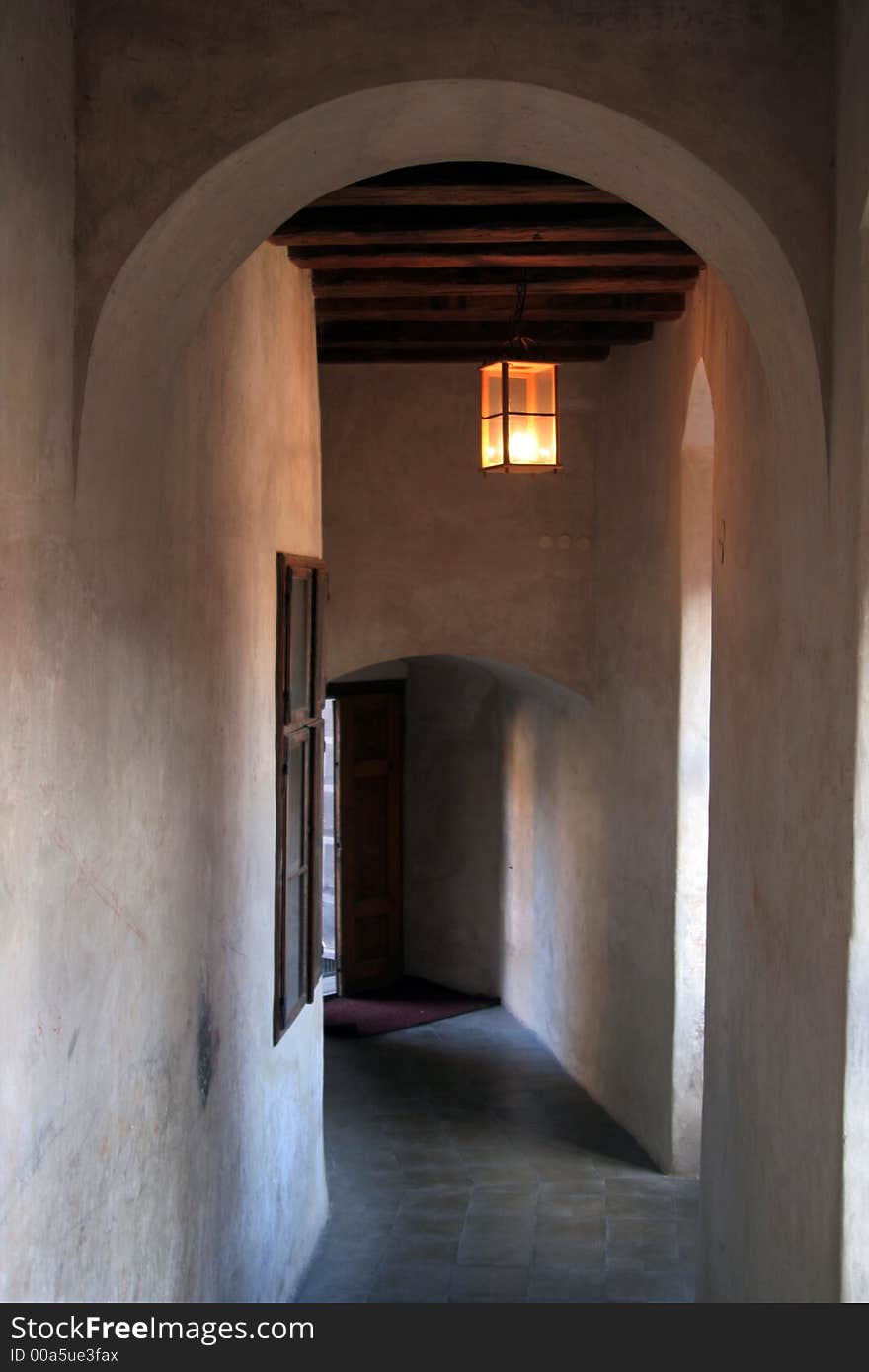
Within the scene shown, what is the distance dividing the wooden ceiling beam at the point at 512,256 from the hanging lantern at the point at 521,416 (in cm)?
49

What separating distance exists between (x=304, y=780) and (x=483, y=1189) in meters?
2.76

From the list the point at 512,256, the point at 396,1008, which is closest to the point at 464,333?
the point at 512,256

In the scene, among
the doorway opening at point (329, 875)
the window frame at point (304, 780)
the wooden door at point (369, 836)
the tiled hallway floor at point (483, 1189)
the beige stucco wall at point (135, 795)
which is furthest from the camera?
the doorway opening at point (329, 875)

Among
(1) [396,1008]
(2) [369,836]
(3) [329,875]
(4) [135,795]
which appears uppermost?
(4) [135,795]

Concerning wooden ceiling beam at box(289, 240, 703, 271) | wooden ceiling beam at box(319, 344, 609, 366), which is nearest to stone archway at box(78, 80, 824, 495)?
wooden ceiling beam at box(289, 240, 703, 271)

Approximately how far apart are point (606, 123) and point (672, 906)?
17.1 feet

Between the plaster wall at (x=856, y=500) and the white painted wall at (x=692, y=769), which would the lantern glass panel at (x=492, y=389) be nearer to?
the white painted wall at (x=692, y=769)

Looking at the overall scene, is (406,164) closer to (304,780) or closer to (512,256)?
(512,256)

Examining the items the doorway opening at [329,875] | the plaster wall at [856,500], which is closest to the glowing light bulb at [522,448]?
the plaster wall at [856,500]

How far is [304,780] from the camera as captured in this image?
22.5 ft

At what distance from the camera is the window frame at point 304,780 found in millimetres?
6250
